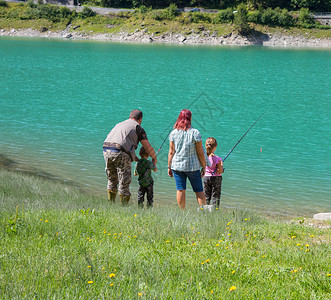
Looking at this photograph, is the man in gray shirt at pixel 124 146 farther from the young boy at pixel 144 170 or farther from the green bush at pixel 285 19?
the green bush at pixel 285 19

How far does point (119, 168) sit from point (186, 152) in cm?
131

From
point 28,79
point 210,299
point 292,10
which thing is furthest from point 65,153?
point 292,10

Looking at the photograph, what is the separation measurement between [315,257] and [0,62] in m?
50.3

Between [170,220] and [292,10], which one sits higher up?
[292,10]

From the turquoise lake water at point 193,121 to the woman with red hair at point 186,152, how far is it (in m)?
3.27

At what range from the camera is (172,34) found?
10375cm

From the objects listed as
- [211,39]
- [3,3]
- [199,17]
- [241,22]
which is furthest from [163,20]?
[3,3]

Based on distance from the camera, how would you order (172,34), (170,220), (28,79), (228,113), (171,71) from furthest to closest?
(172,34), (171,71), (28,79), (228,113), (170,220)

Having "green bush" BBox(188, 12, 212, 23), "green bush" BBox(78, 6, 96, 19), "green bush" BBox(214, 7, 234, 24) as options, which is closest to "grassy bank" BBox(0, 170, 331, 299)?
"green bush" BBox(188, 12, 212, 23)

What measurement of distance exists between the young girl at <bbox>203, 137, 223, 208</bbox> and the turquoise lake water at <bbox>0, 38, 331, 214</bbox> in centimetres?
254

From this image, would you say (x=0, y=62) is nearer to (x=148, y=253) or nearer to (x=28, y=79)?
(x=28, y=79)

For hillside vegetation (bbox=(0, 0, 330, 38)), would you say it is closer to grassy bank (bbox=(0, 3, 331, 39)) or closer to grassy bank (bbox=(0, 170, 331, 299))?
grassy bank (bbox=(0, 3, 331, 39))

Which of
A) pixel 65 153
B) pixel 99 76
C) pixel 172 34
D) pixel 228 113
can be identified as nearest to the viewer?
pixel 65 153

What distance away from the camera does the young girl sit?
7578 mm
